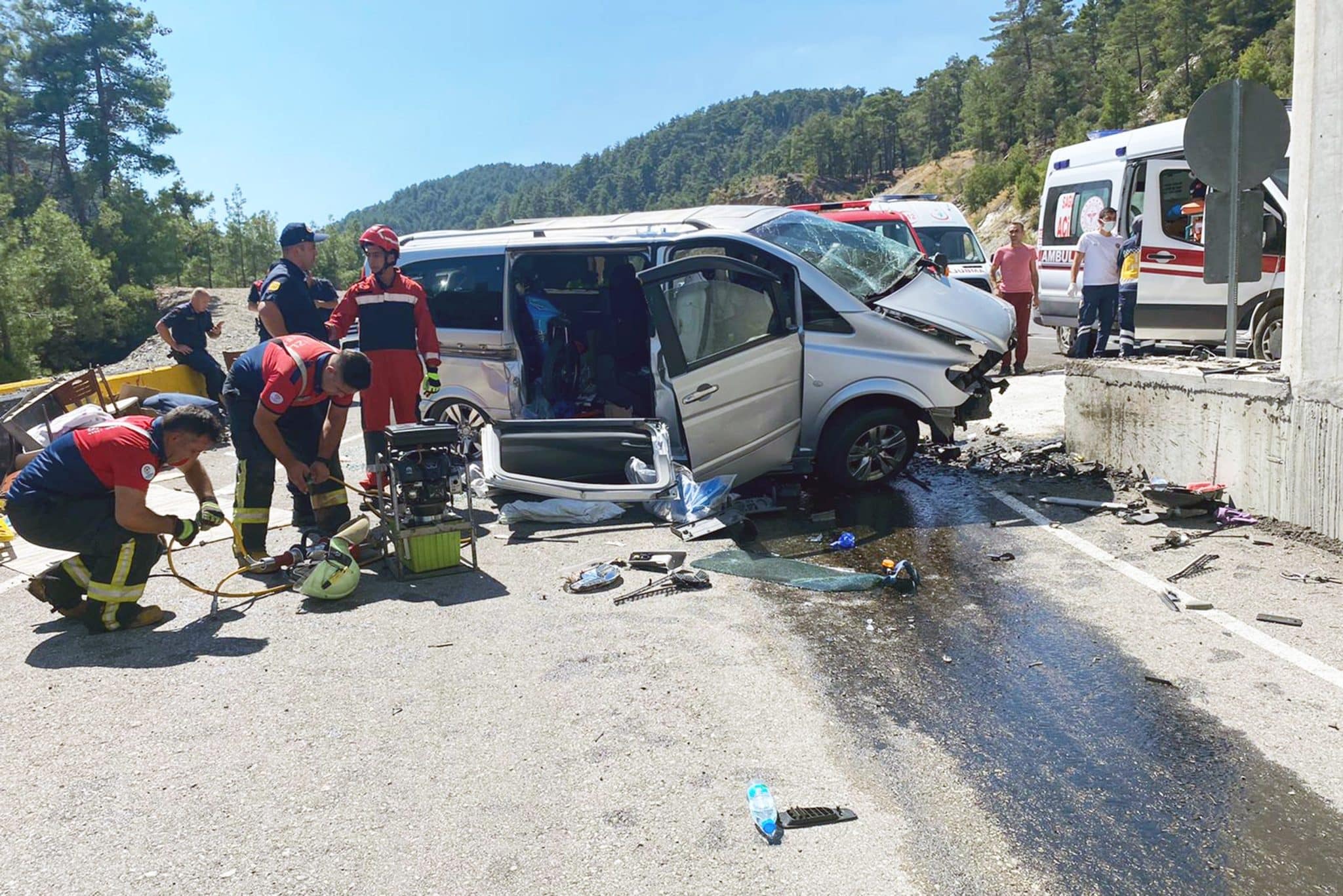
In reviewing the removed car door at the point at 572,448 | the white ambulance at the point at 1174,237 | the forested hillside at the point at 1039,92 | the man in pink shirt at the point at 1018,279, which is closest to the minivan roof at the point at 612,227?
the removed car door at the point at 572,448

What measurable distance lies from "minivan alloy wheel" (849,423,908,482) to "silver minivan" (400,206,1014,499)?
1 centimetres

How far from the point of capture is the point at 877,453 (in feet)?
24.6

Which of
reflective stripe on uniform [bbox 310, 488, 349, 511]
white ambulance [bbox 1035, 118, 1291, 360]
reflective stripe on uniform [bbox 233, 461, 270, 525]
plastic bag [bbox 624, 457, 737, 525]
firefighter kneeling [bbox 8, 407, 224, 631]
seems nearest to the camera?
firefighter kneeling [bbox 8, 407, 224, 631]

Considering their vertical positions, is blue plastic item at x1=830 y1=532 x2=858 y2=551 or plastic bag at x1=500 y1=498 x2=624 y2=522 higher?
plastic bag at x1=500 y1=498 x2=624 y2=522

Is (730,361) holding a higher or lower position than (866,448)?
higher

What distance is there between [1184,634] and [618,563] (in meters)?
3.16

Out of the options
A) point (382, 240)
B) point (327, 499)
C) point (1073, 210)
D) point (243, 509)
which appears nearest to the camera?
point (243, 509)

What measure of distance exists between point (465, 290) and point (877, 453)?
3651 mm

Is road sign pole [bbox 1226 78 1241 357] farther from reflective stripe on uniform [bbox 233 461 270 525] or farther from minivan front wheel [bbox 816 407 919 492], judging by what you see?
reflective stripe on uniform [bbox 233 461 270 525]

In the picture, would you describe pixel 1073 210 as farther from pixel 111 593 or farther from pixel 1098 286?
pixel 111 593

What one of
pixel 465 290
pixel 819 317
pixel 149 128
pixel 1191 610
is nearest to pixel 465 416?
pixel 465 290

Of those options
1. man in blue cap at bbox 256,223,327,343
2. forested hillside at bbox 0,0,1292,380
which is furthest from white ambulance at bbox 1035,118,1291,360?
forested hillside at bbox 0,0,1292,380

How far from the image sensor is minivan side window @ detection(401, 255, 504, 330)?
8242 mm

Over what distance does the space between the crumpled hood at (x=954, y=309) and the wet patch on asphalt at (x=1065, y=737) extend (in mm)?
1989
